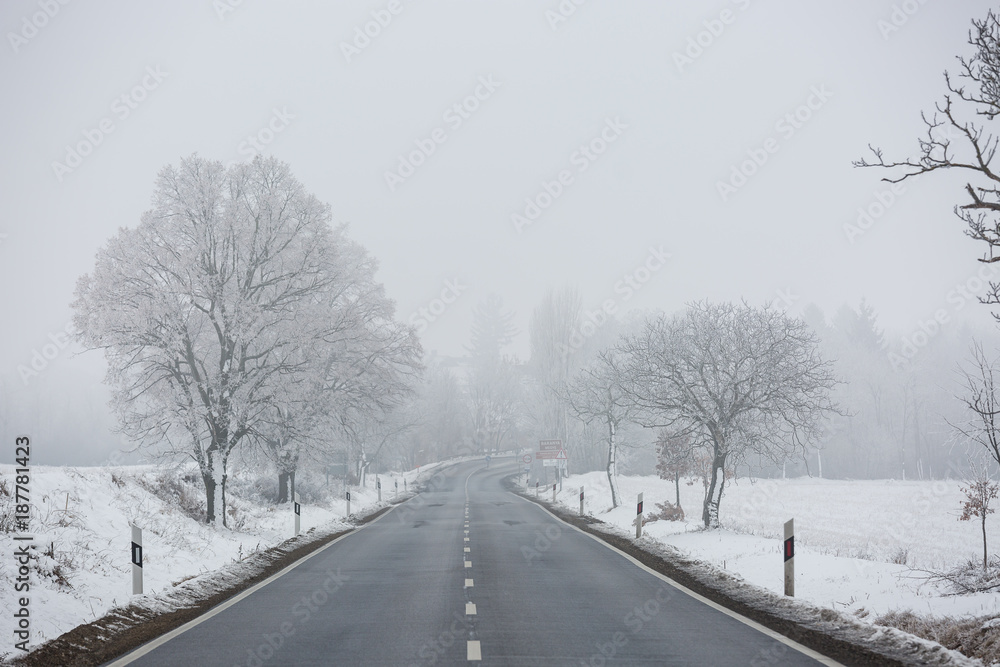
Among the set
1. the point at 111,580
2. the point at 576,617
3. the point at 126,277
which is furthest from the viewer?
the point at 126,277

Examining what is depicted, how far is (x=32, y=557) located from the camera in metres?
10.6

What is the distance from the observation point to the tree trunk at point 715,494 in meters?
22.4

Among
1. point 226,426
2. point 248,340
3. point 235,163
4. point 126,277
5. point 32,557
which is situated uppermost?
point 235,163

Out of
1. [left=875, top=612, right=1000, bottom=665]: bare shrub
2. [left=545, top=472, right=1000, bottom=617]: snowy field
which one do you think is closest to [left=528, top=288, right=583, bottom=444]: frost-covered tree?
[left=545, top=472, right=1000, bottom=617]: snowy field

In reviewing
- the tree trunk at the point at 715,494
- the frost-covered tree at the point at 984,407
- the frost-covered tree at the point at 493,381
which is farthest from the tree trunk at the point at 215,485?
the frost-covered tree at the point at 493,381

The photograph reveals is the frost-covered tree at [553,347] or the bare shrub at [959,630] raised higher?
the frost-covered tree at [553,347]

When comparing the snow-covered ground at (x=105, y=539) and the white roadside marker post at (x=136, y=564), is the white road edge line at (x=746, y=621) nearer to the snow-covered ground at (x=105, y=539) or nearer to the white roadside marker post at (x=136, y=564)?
the snow-covered ground at (x=105, y=539)

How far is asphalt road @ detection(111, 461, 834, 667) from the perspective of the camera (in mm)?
7727

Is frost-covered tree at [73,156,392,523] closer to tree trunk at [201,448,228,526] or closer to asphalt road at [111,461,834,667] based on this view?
tree trunk at [201,448,228,526]

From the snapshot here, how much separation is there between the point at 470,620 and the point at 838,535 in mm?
26584

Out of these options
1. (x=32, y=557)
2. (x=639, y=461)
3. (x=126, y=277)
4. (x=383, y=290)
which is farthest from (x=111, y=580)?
(x=639, y=461)

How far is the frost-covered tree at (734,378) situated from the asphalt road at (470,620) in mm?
6157

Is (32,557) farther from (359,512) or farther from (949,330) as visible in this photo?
(949,330)

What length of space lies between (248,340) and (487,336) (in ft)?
446
